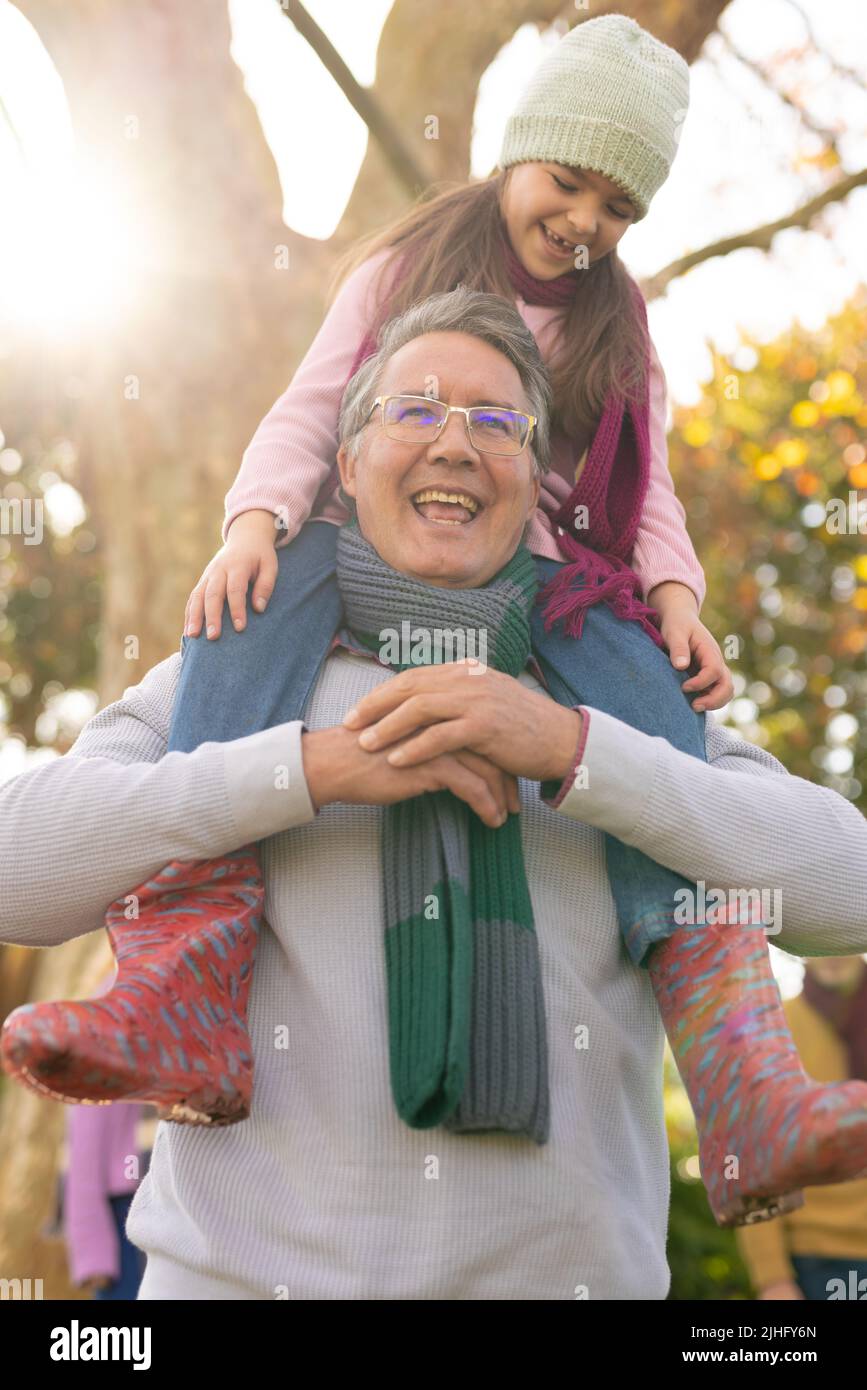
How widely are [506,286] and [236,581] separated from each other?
0.90 metres

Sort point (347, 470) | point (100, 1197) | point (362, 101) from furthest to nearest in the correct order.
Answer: point (362, 101), point (100, 1197), point (347, 470)

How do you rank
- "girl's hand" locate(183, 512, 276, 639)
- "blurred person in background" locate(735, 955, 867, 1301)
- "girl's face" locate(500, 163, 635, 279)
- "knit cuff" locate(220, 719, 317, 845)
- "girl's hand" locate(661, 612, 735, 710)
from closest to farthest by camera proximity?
"knit cuff" locate(220, 719, 317, 845), "girl's hand" locate(183, 512, 276, 639), "girl's hand" locate(661, 612, 735, 710), "girl's face" locate(500, 163, 635, 279), "blurred person in background" locate(735, 955, 867, 1301)

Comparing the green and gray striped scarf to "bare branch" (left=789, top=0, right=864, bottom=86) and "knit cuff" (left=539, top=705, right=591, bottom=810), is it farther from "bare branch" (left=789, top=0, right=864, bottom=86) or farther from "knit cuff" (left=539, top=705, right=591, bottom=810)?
"bare branch" (left=789, top=0, right=864, bottom=86)

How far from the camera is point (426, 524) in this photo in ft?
7.83

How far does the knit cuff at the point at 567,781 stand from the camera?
206 cm

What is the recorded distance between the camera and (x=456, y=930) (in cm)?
206

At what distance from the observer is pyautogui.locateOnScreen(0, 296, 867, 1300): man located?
197 centimetres

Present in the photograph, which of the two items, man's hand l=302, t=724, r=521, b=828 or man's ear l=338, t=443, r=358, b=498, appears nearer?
man's hand l=302, t=724, r=521, b=828

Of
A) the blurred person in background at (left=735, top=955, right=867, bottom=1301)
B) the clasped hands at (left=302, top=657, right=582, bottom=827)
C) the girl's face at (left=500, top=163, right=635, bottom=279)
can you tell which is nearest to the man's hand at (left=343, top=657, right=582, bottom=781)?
the clasped hands at (left=302, top=657, right=582, bottom=827)

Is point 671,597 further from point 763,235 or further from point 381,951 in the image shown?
point 763,235

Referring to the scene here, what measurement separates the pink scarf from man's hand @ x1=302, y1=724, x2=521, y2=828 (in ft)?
1.37

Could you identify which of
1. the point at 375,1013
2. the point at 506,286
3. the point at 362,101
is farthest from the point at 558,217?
the point at 362,101
